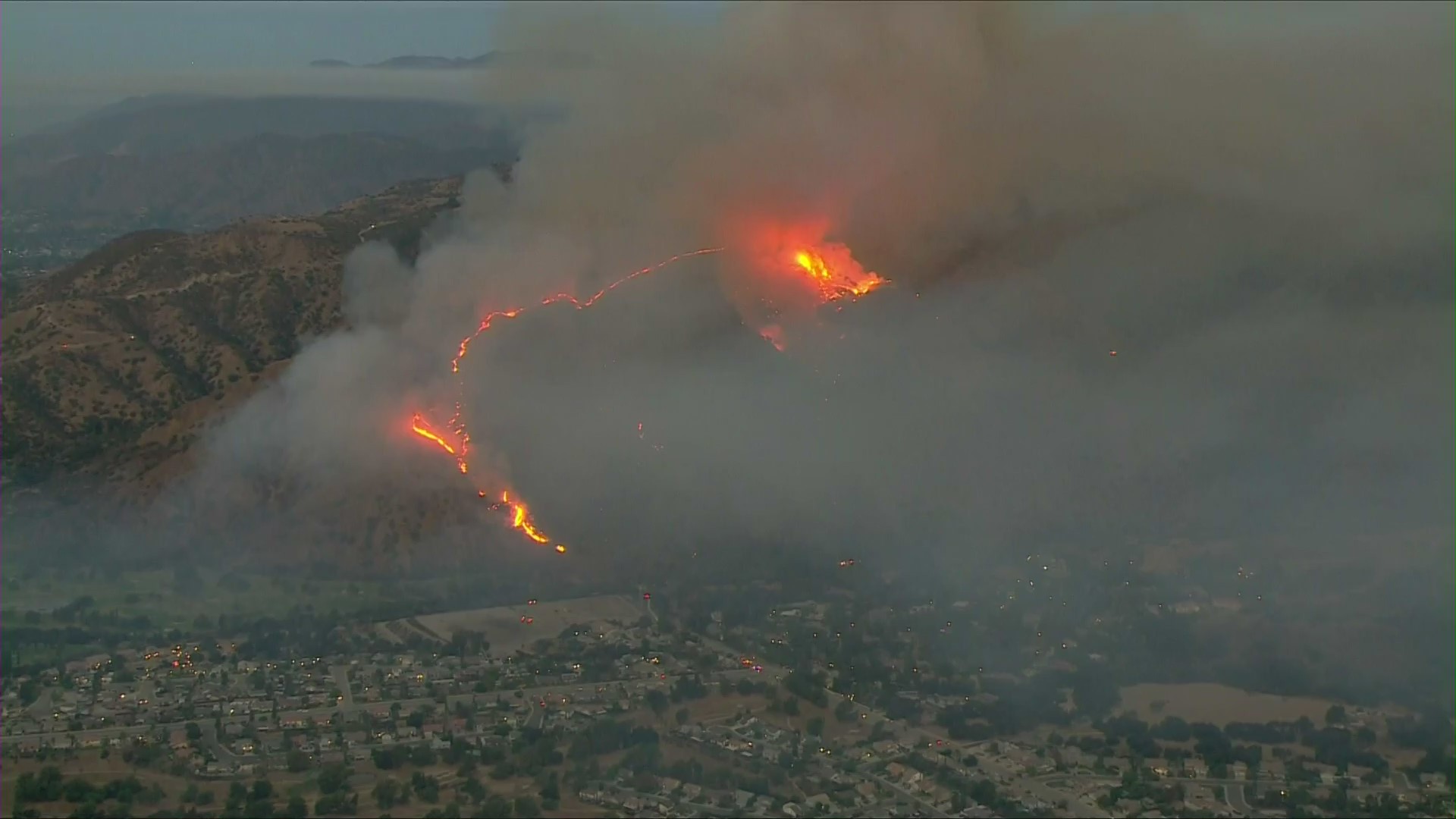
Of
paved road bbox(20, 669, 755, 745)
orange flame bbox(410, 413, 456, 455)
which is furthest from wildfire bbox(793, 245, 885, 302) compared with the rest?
paved road bbox(20, 669, 755, 745)

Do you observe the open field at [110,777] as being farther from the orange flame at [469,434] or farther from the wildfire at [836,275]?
the wildfire at [836,275]

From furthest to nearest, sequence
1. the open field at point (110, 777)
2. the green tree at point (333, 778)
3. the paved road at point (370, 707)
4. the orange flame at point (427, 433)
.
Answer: the orange flame at point (427, 433) < the paved road at point (370, 707) < the green tree at point (333, 778) < the open field at point (110, 777)

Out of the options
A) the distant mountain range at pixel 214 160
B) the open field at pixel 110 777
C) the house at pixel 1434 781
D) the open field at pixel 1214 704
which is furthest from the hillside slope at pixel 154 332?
the house at pixel 1434 781

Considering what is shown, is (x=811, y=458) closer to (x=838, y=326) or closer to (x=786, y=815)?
(x=838, y=326)

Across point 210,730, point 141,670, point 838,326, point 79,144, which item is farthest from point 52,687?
point 79,144

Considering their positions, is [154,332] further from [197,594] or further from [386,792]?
[386,792]

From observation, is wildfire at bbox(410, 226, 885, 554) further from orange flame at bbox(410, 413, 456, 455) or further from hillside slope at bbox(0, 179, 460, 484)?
hillside slope at bbox(0, 179, 460, 484)

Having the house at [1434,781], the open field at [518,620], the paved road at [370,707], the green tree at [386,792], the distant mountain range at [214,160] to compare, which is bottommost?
the green tree at [386,792]
